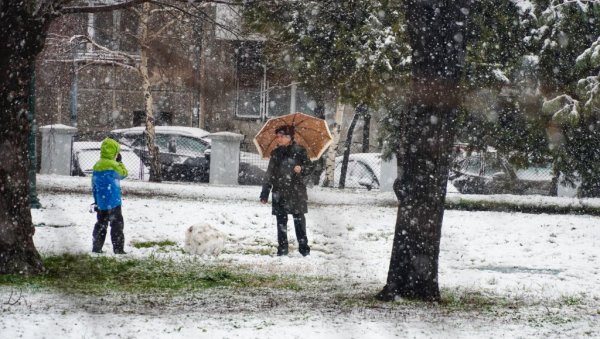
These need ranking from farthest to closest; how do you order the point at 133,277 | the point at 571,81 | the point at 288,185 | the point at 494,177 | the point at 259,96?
the point at 259,96 → the point at 494,177 → the point at 571,81 → the point at 288,185 → the point at 133,277

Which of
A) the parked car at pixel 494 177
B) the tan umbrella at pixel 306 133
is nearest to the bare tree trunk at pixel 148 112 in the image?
the parked car at pixel 494 177

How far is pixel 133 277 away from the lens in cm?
976

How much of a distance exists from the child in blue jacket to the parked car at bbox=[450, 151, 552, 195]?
1157 cm

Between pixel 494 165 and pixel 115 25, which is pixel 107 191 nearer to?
pixel 494 165

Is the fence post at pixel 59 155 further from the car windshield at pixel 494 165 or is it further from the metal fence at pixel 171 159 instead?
the car windshield at pixel 494 165

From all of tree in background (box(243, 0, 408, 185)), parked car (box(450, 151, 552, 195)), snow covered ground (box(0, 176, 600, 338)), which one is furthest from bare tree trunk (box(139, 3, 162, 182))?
parked car (box(450, 151, 552, 195))

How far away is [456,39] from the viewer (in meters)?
8.38

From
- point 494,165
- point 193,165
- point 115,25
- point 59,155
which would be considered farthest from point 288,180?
point 115,25

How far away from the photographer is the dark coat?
1179 cm

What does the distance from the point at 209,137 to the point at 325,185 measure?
390cm

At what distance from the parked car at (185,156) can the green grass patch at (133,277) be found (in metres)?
15.9

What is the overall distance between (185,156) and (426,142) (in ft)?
63.6

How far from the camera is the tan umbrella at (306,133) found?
1399 cm

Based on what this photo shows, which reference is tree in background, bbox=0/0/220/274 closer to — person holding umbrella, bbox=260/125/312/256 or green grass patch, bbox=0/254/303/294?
green grass patch, bbox=0/254/303/294
